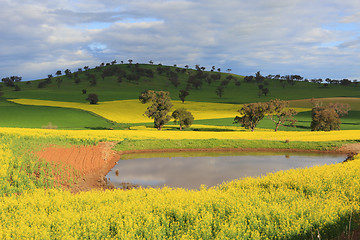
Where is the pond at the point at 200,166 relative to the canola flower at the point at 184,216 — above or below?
below

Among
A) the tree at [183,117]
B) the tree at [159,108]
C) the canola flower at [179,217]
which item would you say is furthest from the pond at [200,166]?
the tree at [183,117]

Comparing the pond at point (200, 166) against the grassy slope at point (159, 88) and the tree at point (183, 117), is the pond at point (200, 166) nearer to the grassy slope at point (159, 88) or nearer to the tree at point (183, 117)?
the tree at point (183, 117)

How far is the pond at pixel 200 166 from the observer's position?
2195cm

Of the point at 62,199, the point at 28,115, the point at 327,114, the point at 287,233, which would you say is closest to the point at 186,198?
the point at 287,233

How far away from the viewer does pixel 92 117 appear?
7588 cm

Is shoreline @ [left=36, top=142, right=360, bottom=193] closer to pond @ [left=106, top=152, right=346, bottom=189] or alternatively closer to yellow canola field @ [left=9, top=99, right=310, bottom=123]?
pond @ [left=106, top=152, right=346, bottom=189]

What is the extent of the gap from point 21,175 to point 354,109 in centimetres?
11395

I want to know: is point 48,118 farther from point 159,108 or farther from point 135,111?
point 159,108

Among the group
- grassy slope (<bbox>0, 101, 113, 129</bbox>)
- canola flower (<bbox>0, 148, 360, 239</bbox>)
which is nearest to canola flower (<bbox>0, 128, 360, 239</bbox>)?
canola flower (<bbox>0, 148, 360, 239</bbox>)

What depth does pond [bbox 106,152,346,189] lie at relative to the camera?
72.0ft

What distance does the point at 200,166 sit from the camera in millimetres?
26625

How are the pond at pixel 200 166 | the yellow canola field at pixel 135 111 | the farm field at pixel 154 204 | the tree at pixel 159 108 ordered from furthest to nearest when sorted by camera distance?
the yellow canola field at pixel 135 111, the tree at pixel 159 108, the pond at pixel 200 166, the farm field at pixel 154 204

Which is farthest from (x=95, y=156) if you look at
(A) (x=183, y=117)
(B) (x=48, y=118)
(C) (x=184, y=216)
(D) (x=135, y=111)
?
(D) (x=135, y=111)

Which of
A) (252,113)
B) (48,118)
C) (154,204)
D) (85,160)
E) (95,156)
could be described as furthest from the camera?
(48,118)
